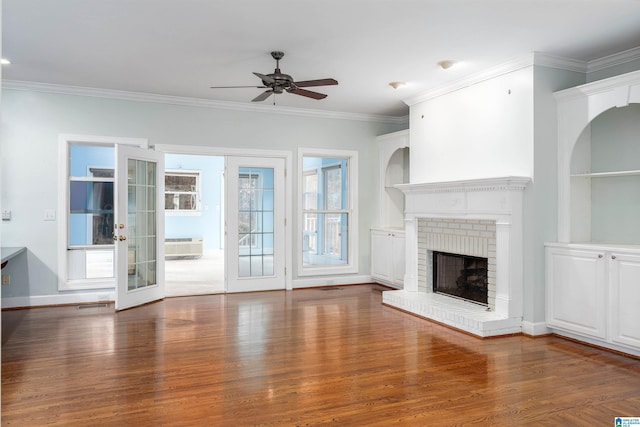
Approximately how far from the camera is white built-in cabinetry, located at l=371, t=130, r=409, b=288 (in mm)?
6805

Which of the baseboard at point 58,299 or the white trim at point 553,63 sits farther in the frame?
the baseboard at point 58,299

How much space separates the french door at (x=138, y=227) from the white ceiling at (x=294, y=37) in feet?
3.31

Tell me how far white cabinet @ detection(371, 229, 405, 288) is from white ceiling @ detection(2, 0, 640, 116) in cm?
230

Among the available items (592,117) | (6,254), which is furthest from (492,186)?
(6,254)

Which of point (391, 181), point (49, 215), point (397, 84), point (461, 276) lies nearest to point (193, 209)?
point (49, 215)

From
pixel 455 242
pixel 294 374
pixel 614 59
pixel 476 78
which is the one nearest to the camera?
pixel 294 374

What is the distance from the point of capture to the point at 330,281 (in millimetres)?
7191

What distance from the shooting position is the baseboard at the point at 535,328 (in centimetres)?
450

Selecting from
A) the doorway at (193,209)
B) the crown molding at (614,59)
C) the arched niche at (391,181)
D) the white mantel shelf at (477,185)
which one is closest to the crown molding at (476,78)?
the crown molding at (614,59)

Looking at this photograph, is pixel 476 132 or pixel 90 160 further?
pixel 90 160

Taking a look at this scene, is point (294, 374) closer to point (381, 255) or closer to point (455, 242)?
point (455, 242)

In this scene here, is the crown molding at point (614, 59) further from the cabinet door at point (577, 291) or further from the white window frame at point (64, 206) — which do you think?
the white window frame at point (64, 206)

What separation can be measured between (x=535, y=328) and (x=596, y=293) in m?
0.69

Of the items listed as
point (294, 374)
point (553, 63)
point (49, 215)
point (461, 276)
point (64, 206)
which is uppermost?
point (553, 63)
